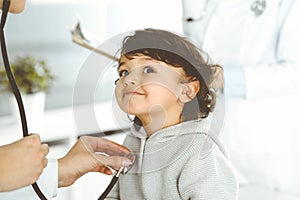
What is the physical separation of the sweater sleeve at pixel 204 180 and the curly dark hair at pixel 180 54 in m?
0.05

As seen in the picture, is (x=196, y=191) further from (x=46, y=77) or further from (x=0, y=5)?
(x=46, y=77)

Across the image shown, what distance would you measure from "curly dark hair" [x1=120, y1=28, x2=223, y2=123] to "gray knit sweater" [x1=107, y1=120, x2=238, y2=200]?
0.02 meters

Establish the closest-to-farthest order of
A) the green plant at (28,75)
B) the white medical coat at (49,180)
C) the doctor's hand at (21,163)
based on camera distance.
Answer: the doctor's hand at (21,163) < the white medical coat at (49,180) < the green plant at (28,75)

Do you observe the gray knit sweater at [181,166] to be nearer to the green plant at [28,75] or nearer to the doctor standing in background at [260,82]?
the doctor standing in background at [260,82]

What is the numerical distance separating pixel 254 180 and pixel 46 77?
784mm

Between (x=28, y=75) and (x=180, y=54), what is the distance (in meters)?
1.20

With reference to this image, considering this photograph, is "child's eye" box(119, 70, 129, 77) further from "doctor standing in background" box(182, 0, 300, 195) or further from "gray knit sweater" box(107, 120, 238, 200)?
"doctor standing in background" box(182, 0, 300, 195)

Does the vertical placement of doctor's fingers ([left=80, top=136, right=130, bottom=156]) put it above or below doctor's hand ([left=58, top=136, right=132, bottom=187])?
above

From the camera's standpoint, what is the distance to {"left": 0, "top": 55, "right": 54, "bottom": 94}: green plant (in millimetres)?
1637

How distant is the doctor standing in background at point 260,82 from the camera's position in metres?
1.26

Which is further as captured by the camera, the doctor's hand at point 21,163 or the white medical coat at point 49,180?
the white medical coat at point 49,180

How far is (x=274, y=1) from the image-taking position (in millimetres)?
1265

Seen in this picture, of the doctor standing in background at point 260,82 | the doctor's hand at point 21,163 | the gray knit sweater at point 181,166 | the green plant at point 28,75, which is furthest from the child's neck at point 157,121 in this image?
the green plant at point 28,75

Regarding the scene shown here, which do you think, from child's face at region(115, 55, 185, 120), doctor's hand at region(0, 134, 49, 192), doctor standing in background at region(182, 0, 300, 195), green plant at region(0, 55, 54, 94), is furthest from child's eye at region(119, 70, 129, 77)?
green plant at region(0, 55, 54, 94)
